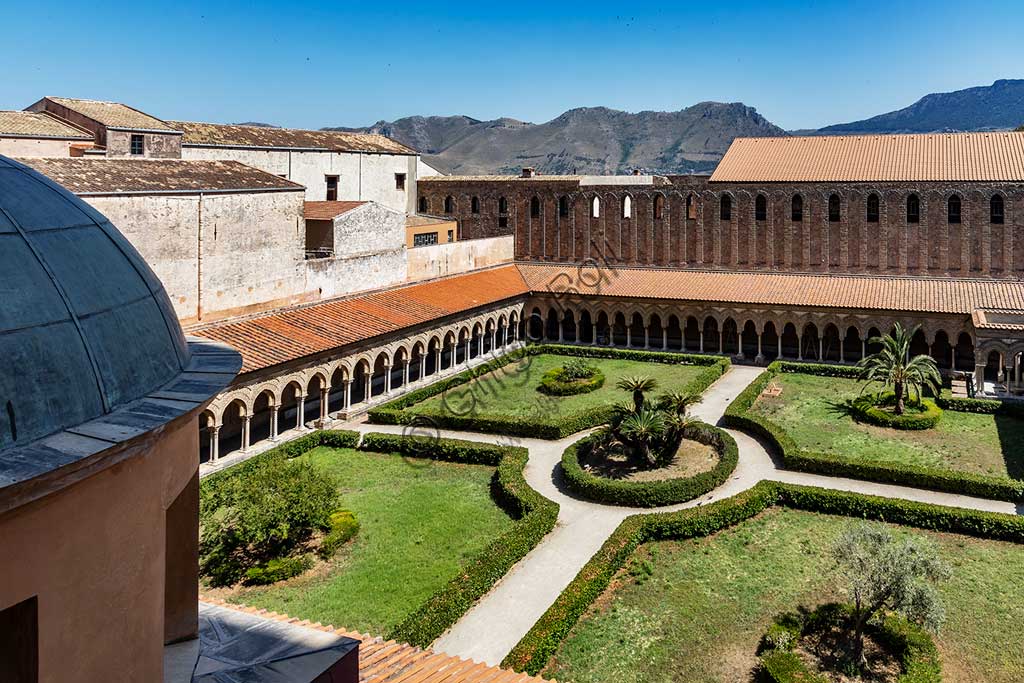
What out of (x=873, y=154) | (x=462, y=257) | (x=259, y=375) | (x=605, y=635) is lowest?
(x=605, y=635)

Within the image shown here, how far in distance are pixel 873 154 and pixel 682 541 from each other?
25.9 m

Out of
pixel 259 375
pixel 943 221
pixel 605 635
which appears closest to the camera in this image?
pixel 605 635

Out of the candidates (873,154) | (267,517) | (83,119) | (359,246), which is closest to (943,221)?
(873,154)

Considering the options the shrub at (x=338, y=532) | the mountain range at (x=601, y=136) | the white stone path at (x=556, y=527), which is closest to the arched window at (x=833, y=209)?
the white stone path at (x=556, y=527)

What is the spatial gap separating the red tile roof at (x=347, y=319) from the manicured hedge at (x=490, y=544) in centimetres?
347

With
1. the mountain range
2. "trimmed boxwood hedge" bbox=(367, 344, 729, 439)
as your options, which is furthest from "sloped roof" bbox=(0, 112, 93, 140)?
the mountain range

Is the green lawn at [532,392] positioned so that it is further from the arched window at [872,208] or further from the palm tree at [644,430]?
the arched window at [872,208]

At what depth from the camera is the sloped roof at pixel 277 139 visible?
102 feet

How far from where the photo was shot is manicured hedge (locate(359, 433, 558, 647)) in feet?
42.7

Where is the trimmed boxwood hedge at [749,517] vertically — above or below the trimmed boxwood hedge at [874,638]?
above

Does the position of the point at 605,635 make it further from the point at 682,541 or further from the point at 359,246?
the point at 359,246

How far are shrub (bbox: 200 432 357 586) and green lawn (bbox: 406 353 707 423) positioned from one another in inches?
341

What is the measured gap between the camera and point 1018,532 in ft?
53.7

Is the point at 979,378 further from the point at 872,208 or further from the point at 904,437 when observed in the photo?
the point at 872,208
